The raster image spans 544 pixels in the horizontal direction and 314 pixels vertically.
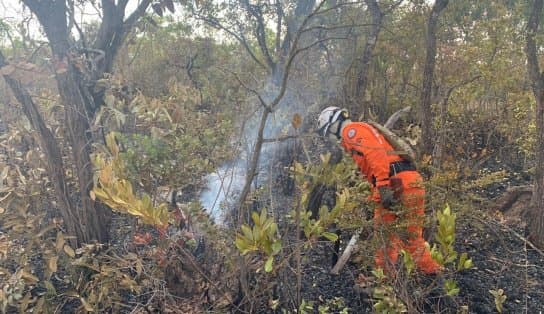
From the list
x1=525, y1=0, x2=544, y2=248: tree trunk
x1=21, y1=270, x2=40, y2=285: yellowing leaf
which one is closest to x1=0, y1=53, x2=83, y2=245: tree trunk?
x1=21, y1=270, x2=40, y2=285: yellowing leaf

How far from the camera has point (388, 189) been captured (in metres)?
2.65

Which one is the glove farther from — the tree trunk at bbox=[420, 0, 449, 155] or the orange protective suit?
the tree trunk at bbox=[420, 0, 449, 155]

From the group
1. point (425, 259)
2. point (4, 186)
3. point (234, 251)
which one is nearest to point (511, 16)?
point (425, 259)

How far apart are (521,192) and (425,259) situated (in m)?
1.93

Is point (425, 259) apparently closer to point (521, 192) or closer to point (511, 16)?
point (521, 192)

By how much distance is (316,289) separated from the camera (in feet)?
9.87

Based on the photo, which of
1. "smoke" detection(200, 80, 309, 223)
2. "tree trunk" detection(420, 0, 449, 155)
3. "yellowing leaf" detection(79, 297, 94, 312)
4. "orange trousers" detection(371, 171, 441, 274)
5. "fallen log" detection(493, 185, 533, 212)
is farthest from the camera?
"fallen log" detection(493, 185, 533, 212)

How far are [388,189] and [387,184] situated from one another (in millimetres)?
462

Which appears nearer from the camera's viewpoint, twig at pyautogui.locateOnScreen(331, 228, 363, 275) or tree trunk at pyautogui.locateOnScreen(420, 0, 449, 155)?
twig at pyautogui.locateOnScreen(331, 228, 363, 275)

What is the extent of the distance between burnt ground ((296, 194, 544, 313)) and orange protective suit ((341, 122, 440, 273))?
0.69 ft

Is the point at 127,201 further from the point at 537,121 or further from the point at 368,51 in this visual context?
the point at 537,121

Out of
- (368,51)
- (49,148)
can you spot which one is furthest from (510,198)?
(49,148)

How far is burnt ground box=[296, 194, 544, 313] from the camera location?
2.79m

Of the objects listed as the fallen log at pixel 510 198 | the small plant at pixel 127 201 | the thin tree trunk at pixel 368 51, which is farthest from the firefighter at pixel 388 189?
the fallen log at pixel 510 198
